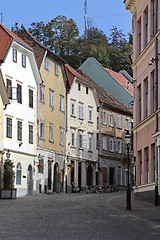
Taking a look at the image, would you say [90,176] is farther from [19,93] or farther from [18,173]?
[19,93]

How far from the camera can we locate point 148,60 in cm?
3195

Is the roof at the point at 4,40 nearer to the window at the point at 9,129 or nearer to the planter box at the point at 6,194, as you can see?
the window at the point at 9,129

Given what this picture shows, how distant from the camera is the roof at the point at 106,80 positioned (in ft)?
254

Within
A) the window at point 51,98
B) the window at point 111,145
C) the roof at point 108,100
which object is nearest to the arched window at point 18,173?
the window at point 51,98

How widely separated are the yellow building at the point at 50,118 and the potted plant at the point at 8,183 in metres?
8.50

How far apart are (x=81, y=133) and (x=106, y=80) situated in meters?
13.2

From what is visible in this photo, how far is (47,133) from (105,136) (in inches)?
602

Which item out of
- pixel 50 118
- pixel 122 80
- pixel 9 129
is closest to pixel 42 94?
pixel 50 118

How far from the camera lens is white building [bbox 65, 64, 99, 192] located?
2505 inches

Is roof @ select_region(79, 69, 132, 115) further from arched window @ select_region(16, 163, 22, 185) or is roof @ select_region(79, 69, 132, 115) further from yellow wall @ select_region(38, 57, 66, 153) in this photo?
arched window @ select_region(16, 163, 22, 185)

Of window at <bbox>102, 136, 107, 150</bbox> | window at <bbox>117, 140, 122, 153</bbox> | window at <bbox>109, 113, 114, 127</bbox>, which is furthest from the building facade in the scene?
window at <bbox>117, 140, 122, 153</bbox>

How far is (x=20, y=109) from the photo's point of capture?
50.6m

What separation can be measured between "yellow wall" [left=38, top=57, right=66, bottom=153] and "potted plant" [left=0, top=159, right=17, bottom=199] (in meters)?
10.5

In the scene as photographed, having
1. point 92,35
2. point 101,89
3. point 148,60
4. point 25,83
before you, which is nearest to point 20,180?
point 25,83
